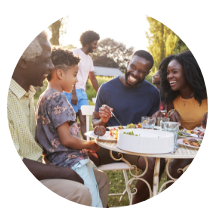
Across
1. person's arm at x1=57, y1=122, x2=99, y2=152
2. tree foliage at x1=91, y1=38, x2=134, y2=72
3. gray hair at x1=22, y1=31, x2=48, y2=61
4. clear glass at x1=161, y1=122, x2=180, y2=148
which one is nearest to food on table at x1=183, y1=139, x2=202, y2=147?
clear glass at x1=161, y1=122, x2=180, y2=148

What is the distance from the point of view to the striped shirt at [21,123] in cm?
144

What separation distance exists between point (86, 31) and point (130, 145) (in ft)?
7.02

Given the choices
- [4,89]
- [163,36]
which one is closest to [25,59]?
[4,89]

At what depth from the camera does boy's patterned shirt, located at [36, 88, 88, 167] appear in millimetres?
1511

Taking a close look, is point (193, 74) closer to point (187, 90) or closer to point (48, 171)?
point (187, 90)

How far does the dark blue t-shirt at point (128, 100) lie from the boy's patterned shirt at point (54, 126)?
74cm

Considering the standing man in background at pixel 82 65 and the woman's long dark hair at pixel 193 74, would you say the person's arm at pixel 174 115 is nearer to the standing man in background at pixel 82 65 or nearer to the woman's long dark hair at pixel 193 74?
the woman's long dark hair at pixel 193 74

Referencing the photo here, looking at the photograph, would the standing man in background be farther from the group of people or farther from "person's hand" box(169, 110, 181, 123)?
"person's hand" box(169, 110, 181, 123)

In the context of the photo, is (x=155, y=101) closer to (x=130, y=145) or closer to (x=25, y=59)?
(x=130, y=145)

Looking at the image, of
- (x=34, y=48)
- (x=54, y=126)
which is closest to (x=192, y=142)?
(x=54, y=126)

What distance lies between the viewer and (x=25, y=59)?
1476mm

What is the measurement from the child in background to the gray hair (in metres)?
0.19

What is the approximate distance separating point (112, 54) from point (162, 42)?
5.04ft

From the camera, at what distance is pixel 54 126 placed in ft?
4.98
